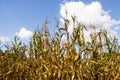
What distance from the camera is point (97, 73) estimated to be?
4605 mm

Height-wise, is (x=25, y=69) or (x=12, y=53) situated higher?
(x=12, y=53)

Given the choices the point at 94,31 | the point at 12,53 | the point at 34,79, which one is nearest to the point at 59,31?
the point at 94,31

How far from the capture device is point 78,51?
4.66 m

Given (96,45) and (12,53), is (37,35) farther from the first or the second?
(12,53)

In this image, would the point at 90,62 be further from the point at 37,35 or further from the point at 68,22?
the point at 37,35

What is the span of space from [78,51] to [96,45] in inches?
16.6

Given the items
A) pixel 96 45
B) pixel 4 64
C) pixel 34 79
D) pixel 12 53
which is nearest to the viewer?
pixel 96 45

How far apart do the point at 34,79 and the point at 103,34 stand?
4.52 feet

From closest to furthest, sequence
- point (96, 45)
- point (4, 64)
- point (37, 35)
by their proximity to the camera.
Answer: point (96, 45), point (37, 35), point (4, 64)

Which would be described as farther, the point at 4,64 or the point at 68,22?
the point at 4,64

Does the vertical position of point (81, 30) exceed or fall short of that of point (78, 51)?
it exceeds it

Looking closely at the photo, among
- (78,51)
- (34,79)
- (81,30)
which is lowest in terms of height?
(34,79)

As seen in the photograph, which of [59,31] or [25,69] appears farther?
[25,69]

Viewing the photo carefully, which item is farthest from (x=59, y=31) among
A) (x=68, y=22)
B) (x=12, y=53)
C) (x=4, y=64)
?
(x=12, y=53)
